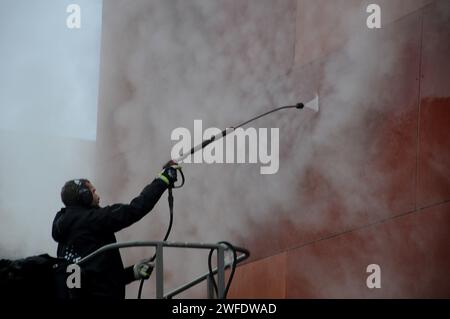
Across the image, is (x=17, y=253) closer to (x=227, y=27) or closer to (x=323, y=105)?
(x=227, y=27)

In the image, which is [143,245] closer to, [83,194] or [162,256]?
[162,256]

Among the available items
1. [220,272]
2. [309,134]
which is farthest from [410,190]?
[220,272]

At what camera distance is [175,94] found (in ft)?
20.1

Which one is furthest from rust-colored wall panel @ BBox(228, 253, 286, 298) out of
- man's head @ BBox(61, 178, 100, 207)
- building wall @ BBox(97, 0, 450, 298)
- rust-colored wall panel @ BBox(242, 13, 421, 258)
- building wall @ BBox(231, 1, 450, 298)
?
man's head @ BBox(61, 178, 100, 207)

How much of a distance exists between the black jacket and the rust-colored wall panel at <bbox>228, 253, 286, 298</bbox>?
105 centimetres

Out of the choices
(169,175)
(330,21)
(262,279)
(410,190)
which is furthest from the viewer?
(262,279)

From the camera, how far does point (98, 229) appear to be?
4.27 meters

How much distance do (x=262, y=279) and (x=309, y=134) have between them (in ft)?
2.92

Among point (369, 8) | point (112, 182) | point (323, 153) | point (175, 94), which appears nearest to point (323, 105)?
point (323, 153)

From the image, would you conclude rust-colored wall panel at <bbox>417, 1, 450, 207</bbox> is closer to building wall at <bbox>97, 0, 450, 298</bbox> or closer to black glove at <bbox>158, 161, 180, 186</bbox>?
building wall at <bbox>97, 0, 450, 298</bbox>

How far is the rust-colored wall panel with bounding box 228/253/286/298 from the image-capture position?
16.7ft
